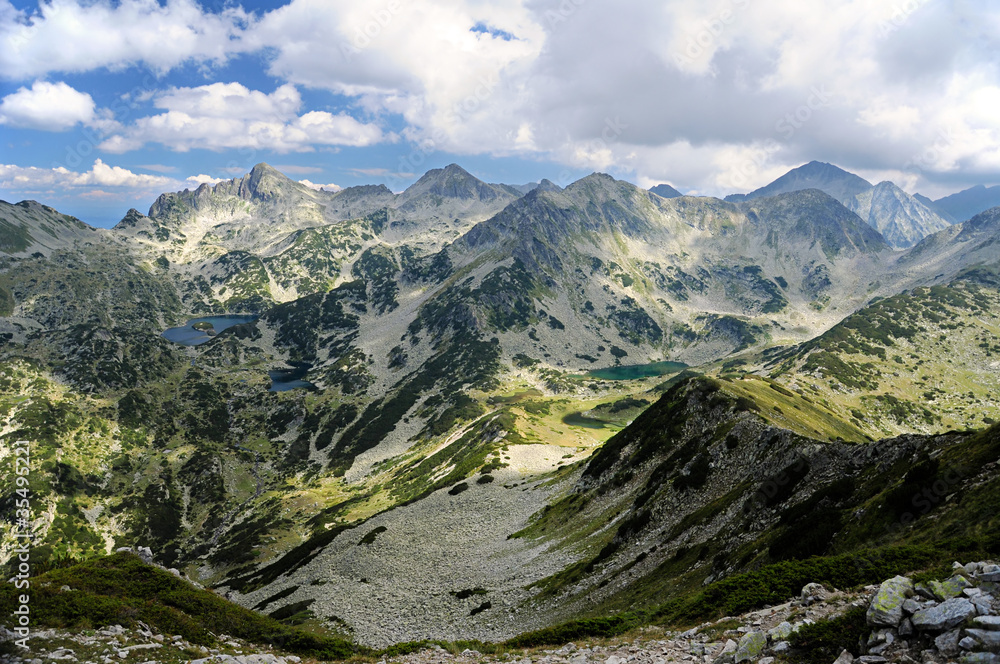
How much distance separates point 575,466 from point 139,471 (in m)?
193

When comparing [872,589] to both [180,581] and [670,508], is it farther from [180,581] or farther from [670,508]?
[180,581]

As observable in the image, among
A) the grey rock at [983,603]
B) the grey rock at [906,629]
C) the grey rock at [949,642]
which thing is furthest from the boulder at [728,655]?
the grey rock at [983,603]

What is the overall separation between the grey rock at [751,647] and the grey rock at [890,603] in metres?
3.92

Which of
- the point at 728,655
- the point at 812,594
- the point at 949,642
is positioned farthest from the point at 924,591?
the point at 728,655

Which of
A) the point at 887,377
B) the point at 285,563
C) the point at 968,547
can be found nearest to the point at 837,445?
the point at 968,547

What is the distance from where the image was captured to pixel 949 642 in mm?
12414

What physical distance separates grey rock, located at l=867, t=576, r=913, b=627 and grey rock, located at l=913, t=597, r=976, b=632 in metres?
0.56

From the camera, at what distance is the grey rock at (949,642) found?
1233 cm

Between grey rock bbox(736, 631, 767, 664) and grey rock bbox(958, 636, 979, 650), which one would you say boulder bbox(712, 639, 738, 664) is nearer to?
grey rock bbox(736, 631, 767, 664)

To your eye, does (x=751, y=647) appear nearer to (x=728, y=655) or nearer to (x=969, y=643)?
(x=728, y=655)

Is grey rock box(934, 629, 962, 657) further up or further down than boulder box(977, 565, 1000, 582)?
further down

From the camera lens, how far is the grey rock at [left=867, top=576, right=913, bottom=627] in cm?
1402

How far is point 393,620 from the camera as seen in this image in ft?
183

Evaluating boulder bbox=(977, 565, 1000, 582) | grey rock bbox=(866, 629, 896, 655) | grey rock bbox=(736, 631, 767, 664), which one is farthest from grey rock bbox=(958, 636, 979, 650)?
grey rock bbox=(736, 631, 767, 664)
